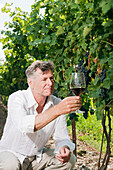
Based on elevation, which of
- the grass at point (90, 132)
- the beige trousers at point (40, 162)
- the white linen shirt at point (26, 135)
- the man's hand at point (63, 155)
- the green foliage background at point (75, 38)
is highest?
the green foliage background at point (75, 38)

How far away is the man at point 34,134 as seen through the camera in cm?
226

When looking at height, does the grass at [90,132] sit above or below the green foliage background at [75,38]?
below

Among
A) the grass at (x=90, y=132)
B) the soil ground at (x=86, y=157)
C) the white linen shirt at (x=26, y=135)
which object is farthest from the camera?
the grass at (x=90, y=132)

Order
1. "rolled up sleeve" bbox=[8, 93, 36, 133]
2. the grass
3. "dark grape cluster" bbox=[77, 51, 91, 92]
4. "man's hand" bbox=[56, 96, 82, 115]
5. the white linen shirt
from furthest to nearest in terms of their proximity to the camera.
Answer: the grass
"dark grape cluster" bbox=[77, 51, 91, 92]
the white linen shirt
"rolled up sleeve" bbox=[8, 93, 36, 133]
"man's hand" bbox=[56, 96, 82, 115]

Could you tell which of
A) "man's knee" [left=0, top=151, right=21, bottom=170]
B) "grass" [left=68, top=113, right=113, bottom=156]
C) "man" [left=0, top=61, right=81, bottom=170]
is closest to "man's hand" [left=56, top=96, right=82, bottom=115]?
"man" [left=0, top=61, right=81, bottom=170]

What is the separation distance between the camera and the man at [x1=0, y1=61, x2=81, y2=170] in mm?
2256

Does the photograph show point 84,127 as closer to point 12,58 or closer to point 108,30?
point 12,58

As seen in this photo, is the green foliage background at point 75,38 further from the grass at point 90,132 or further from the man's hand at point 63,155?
the grass at point 90,132

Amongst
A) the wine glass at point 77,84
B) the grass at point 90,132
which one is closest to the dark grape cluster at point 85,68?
the wine glass at point 77,84

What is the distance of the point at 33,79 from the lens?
234cm

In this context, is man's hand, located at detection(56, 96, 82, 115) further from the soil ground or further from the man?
the soil ground

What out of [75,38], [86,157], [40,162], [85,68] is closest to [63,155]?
[40,162]

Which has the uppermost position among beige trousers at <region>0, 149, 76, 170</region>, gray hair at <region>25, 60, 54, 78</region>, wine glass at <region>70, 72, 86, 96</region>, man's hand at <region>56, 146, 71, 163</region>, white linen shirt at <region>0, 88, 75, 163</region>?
gray hair at <region>25, 60, 54, 78</region>

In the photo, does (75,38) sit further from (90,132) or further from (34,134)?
(90,132)
